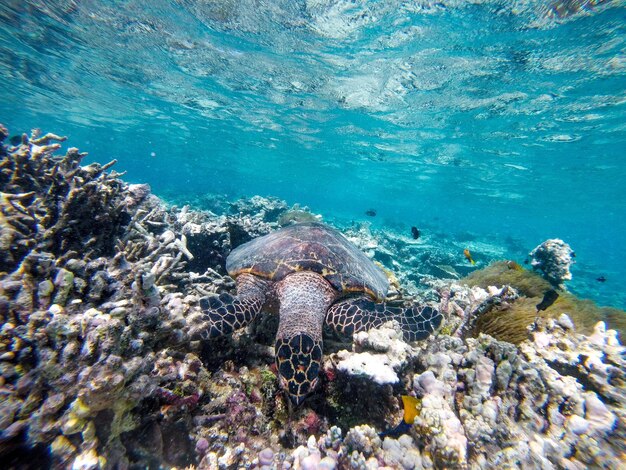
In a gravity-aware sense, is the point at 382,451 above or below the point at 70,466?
above

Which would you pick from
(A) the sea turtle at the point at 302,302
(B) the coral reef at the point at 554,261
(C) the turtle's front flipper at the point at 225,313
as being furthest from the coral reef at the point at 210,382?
(B) the coral reef at the point at 554,261

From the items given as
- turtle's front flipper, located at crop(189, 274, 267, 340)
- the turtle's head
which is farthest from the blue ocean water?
the turtle's head

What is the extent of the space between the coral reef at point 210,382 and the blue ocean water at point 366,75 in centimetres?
1267

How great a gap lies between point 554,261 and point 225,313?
372 inches

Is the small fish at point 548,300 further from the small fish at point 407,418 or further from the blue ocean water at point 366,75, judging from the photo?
the blue ocean water at point 366,75

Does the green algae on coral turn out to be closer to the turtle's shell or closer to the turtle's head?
the turtle's shell

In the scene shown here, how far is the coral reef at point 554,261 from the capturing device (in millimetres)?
7945

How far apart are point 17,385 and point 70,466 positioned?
23.5 inches

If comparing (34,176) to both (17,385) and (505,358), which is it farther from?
(505,358)

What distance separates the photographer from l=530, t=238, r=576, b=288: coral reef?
7945mm

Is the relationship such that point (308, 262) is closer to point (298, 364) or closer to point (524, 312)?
point (298, 364)

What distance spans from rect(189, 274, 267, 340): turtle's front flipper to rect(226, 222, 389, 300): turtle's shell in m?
0.48

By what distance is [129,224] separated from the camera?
411cm

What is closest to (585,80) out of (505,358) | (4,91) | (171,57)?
(505,358)
